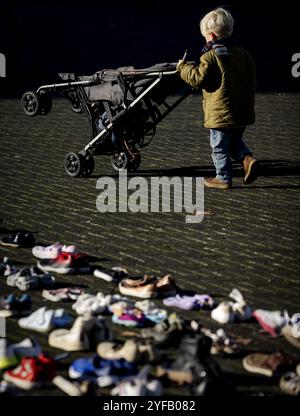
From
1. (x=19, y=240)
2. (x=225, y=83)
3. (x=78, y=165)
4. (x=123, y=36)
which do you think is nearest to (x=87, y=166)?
(x=78, y=165)

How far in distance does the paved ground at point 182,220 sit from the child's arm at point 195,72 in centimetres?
109

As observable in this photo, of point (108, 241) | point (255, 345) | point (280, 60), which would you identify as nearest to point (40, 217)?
point (108, 241)

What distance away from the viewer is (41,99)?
36.2ft

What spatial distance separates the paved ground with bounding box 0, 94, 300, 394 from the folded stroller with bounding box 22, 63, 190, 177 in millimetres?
224

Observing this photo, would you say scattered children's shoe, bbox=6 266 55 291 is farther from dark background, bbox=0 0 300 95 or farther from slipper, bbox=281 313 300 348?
dark background, bbox=0 0 300 95

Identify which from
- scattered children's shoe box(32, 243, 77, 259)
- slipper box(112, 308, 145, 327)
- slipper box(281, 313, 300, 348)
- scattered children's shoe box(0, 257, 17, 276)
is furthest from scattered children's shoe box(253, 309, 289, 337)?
scattered children's shoe box(0, 257, 17, 276)

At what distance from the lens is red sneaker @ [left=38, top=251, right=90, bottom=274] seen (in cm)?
816

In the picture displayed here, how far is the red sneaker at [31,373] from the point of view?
20.4 ft

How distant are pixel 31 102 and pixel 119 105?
4.24 feet

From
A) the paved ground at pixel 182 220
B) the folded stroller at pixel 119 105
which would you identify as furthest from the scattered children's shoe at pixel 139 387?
the folded stroller at pixel 119 105

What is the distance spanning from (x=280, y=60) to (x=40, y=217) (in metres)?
8.33

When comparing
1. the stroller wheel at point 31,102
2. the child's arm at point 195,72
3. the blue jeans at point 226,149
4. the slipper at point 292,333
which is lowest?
the slipper at point 292,333

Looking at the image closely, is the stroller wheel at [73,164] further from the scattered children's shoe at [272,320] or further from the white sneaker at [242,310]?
the scattered children's shoe at [272,320]

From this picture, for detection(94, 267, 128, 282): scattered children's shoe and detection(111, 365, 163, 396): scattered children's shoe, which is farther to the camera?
detection(94, 267, 128, 282): scattered children's shoe
